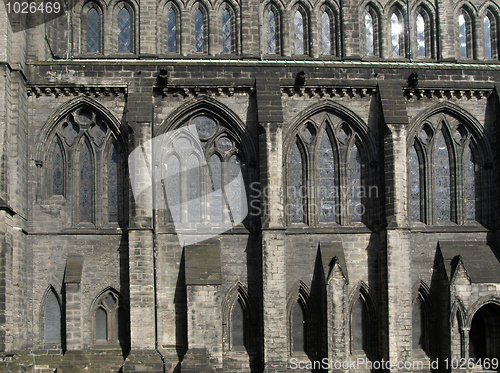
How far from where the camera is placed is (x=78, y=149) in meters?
24.0

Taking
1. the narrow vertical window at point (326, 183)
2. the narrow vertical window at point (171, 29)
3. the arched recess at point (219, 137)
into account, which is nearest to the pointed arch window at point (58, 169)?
the arched recess at point (219, 137)

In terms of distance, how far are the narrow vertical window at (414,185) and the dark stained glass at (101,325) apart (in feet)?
36.8

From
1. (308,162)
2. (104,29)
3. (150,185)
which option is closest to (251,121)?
(308,162)

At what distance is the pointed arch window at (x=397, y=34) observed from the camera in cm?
2786

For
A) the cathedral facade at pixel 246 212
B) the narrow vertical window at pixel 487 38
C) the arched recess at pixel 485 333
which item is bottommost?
the arched recess at pixel 485 333

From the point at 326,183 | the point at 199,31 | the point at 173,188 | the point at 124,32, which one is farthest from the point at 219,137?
the point at 124,32

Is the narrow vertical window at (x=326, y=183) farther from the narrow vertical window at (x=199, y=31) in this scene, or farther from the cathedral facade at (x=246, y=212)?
the narrow vertical window at (x=199, y=31)

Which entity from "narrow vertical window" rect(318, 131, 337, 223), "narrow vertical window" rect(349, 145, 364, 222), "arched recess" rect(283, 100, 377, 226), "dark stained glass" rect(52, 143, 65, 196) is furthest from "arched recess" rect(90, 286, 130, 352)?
"narrow vertical window" rect(349, 145, 364, 222)

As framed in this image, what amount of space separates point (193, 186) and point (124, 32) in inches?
284

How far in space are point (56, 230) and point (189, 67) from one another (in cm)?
711

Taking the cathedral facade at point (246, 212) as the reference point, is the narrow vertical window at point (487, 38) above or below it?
above

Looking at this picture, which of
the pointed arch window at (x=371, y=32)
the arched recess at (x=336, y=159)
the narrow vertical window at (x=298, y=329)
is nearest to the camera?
the narrow vertical window at (x=298, y=329)

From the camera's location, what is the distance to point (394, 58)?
27.5m

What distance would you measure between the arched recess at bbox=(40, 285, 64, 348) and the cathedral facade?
0.05m
